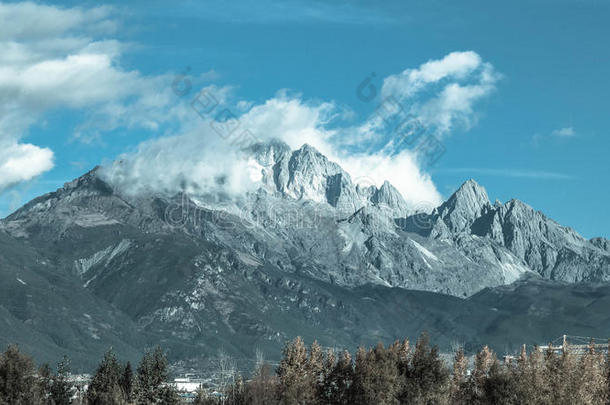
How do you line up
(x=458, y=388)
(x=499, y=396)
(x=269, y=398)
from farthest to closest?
(x=458, y=388)
(x=269, y=398)
(x=499, y=396)

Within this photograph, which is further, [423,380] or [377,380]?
[423,380]

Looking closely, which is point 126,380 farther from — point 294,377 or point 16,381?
point 294,377

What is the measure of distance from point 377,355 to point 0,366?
75294 mm

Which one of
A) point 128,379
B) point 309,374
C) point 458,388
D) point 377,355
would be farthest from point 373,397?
point 128,379

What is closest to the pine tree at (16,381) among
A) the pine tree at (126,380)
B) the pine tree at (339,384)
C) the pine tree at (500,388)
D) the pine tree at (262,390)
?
the pine tree at (126,380)

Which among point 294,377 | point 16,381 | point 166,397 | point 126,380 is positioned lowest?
point 166,397

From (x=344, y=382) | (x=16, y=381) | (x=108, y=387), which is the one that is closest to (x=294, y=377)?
(x=344, y=382)

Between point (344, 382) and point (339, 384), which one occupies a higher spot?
point (344, 382)

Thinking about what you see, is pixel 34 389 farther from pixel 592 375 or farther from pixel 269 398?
pixel 592 375

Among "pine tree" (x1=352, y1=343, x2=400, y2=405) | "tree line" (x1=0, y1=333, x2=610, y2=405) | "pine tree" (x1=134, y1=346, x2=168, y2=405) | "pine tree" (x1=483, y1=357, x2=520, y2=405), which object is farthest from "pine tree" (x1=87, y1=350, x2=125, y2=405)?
"pine tree" (x1=483, y1=357, x2=520, y2=405)

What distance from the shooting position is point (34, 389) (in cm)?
17025

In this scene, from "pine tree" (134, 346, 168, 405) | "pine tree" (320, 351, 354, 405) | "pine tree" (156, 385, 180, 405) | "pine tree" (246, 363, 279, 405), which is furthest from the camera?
"pine tree" (246, 363, 279, 405)

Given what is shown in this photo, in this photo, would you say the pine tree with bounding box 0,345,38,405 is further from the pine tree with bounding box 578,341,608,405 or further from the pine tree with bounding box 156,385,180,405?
→ the pine tree with bounding box 578,341,608,405

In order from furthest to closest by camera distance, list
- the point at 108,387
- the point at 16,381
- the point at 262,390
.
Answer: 1. the point at 108,387
2. the point at 262,390
3. the point at 16,381
